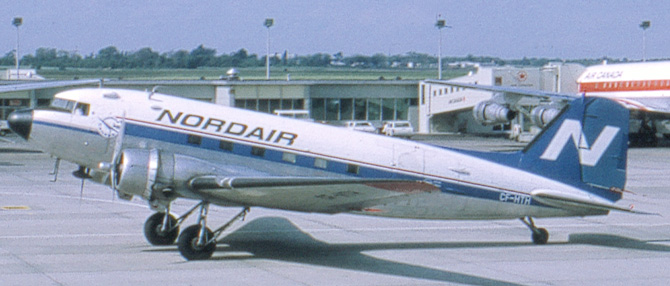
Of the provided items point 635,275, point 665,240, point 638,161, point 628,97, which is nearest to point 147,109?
point 635,275

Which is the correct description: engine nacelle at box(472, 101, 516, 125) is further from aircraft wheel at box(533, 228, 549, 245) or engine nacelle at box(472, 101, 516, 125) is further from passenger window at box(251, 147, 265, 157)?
passenger window at box(251, 147, 265, 157)

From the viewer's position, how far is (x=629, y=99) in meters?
62.7

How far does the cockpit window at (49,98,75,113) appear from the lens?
1908 centimetres

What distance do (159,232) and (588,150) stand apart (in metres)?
10.6

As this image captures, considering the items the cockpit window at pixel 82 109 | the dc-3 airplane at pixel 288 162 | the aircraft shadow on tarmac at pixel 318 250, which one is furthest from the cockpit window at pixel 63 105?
the aircraft shadow on tarmac at pixel 318 250

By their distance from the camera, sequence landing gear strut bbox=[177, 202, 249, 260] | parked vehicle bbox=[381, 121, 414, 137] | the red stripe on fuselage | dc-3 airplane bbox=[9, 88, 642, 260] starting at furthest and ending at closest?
parked vehicle bbox=[381, 121, 414, 137], the red stripe on fuselage, landing gear strut bbox=[177, 202, 249, 260], dc-3 airplane bbox=[9, 88, 642, 260]

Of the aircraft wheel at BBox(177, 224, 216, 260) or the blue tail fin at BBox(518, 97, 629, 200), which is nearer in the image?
the aircraft wheel at BBox(177, 224, 216, 260)

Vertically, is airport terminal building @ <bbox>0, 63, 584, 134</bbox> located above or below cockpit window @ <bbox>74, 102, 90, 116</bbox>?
below

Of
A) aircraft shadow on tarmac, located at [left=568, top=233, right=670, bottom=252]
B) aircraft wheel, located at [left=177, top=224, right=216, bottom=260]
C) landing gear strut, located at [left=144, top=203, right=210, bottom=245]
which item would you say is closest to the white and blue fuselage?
aircraft wheel, located at [left=177, top=224, right=216, bottom=260]

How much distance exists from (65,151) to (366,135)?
22.6ft

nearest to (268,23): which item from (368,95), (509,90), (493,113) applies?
(368,95)

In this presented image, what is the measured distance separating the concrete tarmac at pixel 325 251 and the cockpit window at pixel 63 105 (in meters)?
3.30

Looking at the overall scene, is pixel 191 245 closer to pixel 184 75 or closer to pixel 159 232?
pixel 159 232

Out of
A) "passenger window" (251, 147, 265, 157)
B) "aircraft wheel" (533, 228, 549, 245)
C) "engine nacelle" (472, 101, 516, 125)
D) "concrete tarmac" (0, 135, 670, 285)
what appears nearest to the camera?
"concrete tarmac" (0, 135, 670, 285)
